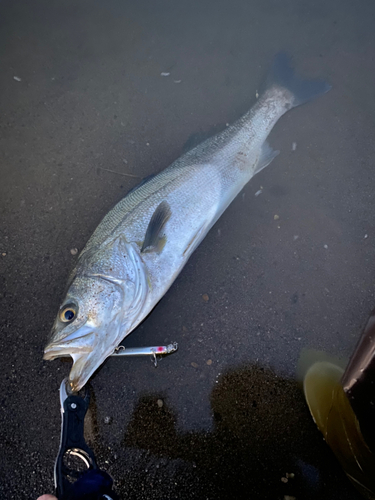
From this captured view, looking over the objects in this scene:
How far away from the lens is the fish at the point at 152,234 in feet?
6.46

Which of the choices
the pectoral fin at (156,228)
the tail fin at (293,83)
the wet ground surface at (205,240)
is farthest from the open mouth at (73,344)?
the tail fin at (293,83)

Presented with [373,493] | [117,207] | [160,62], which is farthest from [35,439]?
[160,62]

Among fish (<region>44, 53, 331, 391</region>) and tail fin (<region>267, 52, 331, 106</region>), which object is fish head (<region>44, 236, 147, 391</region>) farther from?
tail fin (<region>267, 52, 331, 106</region>)

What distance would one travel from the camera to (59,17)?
339cm

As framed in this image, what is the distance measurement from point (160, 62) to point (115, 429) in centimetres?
365

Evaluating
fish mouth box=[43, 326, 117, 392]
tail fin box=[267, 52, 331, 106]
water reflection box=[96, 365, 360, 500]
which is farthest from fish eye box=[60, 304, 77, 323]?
tail fin box=[267, 52, 331, 106]

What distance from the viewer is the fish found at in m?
1.97

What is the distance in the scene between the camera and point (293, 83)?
3.20 metres

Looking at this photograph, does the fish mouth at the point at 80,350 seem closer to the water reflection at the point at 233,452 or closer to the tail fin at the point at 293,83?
the water reflection at the point at 233,452

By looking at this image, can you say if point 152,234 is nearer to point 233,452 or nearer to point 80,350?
point 80,350

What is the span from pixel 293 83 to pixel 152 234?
237cm

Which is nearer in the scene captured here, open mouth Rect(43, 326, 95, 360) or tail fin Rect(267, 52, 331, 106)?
open mouth Rect(43, 326, 95, 360)

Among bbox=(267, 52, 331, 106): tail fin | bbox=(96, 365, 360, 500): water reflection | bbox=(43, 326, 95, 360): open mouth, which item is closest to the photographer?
bbox=(43, 326, 95, 360): open mouth

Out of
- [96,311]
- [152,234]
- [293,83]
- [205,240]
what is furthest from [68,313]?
[293,83]
